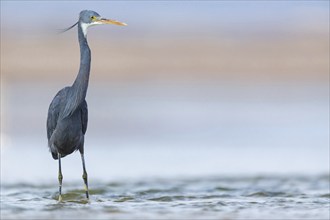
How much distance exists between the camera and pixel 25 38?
43.2 meters

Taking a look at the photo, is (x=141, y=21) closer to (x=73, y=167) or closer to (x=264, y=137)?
(x=264, y=137)

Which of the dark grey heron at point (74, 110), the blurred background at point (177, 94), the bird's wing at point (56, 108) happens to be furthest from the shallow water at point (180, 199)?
the bird's wing at point (56, 108)

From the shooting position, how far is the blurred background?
1617 cm

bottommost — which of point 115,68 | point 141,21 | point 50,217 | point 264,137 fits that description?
point 50,217

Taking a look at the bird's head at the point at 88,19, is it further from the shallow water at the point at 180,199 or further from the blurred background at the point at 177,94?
the blurred background at the point at 177,94

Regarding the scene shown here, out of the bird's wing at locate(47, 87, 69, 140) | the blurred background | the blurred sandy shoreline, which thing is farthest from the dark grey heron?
the blurred sandy shoreline

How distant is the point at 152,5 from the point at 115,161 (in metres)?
49.8

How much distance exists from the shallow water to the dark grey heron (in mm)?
614

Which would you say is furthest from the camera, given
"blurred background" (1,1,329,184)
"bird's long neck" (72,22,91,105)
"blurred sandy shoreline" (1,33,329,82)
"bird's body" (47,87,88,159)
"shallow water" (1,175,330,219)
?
"blurred sandy shoreline" (1,33,329,82)

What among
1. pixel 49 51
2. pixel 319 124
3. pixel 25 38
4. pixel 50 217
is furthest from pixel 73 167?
pixel 25 38

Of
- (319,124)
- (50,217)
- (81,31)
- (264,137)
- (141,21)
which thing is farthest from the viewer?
(141,21)

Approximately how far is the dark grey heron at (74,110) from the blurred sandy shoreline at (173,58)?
17522 mm

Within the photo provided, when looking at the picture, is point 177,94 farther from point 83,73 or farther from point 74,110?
point 83,73

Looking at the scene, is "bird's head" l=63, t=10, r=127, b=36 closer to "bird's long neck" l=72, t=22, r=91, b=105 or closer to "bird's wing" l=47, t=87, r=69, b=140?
"bird's long neck" l=72, t=22, r=91, b=105
